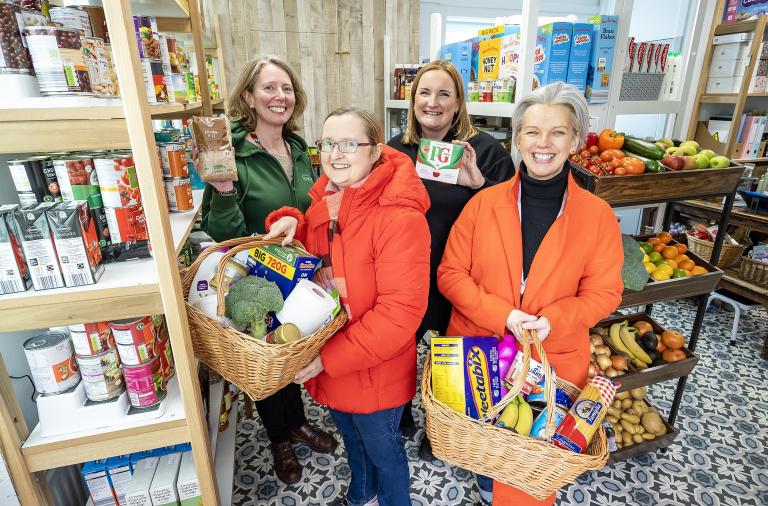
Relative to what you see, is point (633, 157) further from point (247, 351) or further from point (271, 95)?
point (247, 351)

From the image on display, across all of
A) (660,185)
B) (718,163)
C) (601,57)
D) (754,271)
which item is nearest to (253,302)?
(660,185)

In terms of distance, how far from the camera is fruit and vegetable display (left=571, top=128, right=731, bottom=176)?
178 cm

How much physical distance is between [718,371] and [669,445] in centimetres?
97

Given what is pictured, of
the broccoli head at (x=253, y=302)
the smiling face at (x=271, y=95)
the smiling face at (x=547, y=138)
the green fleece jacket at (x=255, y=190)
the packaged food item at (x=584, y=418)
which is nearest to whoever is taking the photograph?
the broccoli head at (x=253, y=302)

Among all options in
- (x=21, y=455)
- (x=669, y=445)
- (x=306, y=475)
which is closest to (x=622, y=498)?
(x=669, y=445)

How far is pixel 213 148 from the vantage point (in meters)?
1.27

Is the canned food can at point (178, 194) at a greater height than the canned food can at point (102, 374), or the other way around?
the canned food can at point (178, 194)

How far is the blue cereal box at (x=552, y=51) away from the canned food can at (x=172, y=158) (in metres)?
1.59

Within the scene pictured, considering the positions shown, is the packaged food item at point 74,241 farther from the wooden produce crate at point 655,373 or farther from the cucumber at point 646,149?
the cucumber at point 646,149

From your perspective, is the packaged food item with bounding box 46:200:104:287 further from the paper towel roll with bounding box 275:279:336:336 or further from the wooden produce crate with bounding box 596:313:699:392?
the wooden produce crate with bounding box 596:313:699:392

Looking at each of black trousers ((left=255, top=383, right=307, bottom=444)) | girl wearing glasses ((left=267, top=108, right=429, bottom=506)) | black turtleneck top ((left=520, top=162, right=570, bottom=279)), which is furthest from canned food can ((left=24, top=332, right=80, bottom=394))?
black turtleneck top ((left=520, top=162, right=570, bottom=279))

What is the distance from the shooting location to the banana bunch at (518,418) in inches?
48.1

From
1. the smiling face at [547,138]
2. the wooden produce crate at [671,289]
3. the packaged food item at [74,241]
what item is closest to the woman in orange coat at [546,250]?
the smiling face at [547,138]

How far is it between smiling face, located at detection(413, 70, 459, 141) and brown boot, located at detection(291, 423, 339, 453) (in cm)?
158
